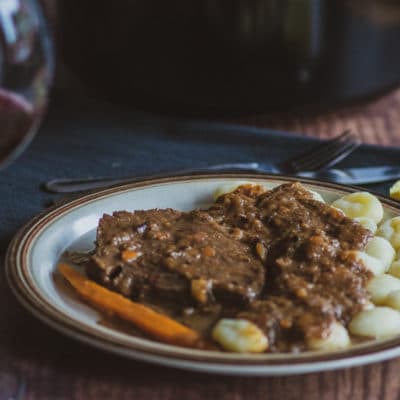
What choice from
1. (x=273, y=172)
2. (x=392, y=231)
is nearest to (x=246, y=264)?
(x=392, y=231)

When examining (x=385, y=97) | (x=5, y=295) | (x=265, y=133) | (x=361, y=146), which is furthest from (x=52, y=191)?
(x=385, y=97)

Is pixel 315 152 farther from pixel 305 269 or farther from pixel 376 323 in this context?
pixel 376 323

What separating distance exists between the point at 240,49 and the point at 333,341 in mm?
1160

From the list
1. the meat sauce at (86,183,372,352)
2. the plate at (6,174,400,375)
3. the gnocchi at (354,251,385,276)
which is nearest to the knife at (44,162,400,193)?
the plate at (6,174,400,375)

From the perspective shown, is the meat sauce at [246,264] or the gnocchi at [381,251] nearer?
the meat sauce at [246,264]

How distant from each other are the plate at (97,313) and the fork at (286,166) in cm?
14


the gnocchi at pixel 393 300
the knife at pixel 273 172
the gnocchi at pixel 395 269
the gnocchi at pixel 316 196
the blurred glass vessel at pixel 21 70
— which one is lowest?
the gnocchi at pixel 393 300

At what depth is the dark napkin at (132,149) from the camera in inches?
75.0

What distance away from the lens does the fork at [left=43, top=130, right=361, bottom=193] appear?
5.90ft

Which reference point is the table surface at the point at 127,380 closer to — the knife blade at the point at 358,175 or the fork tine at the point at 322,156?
the knife blade at the point at 358,175

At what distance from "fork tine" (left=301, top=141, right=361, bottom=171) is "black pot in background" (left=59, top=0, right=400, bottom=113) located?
27 cm

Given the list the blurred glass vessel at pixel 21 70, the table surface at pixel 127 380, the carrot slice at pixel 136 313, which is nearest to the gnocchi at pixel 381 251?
the table surface at pixel 127 380

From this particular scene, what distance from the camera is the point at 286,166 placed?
1.94 meters

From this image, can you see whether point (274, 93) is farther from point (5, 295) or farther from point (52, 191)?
point (5, 295)
